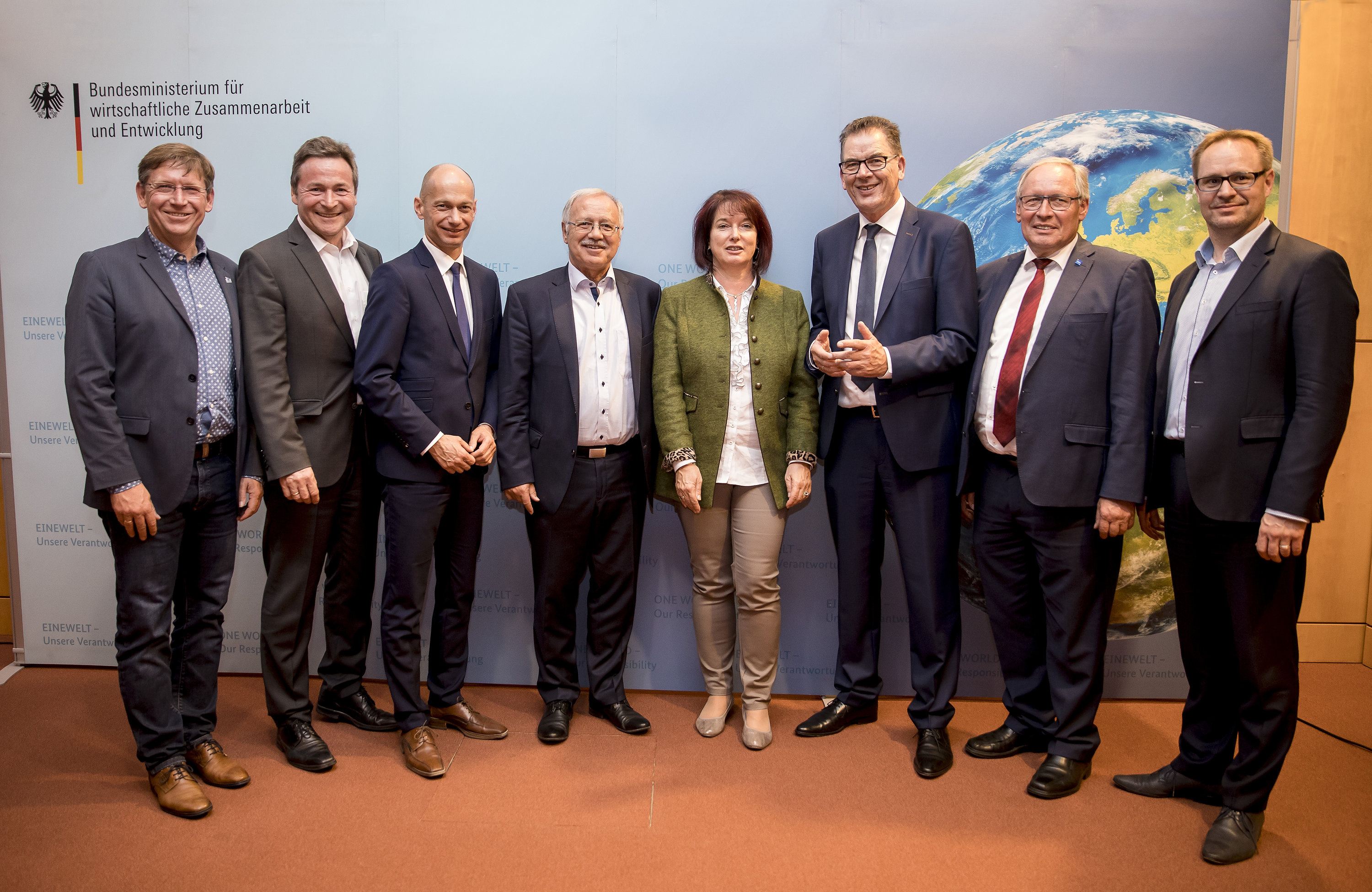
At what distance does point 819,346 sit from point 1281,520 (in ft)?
4.75

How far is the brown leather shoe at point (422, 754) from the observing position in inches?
105

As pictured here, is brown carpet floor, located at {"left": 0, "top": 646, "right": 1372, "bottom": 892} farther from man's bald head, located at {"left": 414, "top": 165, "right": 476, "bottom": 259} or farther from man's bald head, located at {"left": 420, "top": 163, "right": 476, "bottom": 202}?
man's bald head, located at {"left": 420, "top": 163, "right": 476, "bottom": 202}

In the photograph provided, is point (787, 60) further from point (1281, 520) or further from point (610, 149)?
point (1281, 520)

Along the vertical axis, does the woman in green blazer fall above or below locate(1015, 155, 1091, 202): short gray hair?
below

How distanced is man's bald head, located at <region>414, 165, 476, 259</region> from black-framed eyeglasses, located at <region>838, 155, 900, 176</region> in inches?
53.9

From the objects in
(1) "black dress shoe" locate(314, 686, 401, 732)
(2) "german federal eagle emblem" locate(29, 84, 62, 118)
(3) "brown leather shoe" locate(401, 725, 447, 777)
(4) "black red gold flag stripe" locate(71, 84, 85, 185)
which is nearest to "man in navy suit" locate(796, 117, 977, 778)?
(3) "brown leather shoe" locate(401, 725, 447, 777)

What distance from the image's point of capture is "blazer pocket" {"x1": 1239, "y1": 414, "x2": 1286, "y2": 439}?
223 centimetres

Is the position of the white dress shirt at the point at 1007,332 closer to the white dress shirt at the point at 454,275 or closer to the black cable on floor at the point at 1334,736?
the black cable on floor at the point at 1334,736

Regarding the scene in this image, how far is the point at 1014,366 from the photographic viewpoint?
8.61 feet

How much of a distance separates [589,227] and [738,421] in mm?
900

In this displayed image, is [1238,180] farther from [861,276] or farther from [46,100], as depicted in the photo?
[46,100]

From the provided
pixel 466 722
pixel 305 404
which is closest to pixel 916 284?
pixel 305 404

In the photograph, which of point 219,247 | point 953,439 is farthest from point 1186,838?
point 219,247

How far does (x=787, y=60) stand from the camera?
3279 mm
